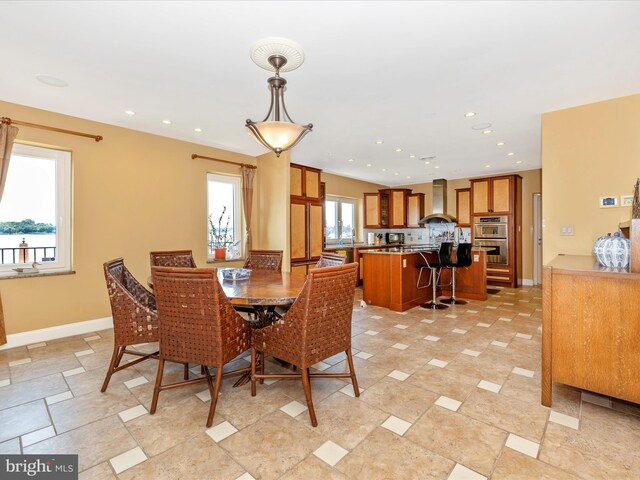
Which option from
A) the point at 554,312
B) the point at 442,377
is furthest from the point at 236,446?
the point at 554,312

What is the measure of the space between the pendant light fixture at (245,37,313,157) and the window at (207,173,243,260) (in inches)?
108

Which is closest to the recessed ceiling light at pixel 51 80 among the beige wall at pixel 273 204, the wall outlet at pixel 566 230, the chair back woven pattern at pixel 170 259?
the chair back woven pattern at pixel 170 259

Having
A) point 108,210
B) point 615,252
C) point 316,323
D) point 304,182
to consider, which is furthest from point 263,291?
point 304,182

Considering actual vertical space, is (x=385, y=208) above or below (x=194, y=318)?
above

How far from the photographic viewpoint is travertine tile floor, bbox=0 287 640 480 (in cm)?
156

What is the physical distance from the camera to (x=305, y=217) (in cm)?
540

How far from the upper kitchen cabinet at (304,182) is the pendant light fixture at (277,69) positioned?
2.72 meters

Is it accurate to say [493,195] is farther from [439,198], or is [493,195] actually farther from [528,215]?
[439,198]

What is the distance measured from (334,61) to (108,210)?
10.5ft

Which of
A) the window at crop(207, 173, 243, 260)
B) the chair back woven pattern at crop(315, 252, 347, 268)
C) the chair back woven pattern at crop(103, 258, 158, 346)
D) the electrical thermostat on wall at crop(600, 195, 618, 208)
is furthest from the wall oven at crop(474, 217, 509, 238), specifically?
the chair back woven pattern at crop(103, 258, 158, 346)

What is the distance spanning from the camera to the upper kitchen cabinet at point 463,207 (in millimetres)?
7141

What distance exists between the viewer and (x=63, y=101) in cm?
314

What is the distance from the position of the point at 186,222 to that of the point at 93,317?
1.61 meters

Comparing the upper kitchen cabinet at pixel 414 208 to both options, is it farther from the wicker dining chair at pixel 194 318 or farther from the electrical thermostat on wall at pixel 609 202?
the wicker dining chair at pixel 194 318
